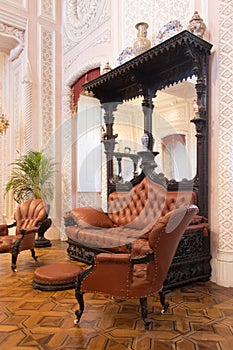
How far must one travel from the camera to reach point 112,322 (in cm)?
253

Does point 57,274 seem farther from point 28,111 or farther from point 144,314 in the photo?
point 28,111

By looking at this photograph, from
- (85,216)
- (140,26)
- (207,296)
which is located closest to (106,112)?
(140,26)

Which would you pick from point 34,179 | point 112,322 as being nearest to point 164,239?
point 112,322

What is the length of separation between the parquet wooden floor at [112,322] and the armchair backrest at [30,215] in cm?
128

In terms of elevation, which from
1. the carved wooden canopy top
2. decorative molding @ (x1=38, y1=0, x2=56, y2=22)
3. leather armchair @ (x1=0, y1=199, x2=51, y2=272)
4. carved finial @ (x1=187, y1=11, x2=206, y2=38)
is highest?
decorative molding @ (x1=38, y1=0, x2=56, y2=22)

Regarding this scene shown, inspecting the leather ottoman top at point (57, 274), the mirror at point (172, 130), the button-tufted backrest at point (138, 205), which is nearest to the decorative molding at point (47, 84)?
the mirror at point (172, 130)

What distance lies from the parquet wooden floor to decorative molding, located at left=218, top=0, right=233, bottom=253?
2.17 feet

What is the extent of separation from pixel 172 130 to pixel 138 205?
1224 mm

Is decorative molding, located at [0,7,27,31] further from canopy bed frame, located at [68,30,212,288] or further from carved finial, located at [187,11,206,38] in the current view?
carved finial, located at [187,11,206,38]

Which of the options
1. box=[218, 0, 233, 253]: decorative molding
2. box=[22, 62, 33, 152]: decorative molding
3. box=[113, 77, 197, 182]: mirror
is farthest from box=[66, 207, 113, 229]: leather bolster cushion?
box=[22, 62, 33, 152]: decorative molding

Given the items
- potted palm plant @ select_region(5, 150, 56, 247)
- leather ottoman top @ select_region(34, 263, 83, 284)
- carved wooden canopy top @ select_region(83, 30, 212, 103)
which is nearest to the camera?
leather ottoman top @ select_region(34, 263, 83, 284)

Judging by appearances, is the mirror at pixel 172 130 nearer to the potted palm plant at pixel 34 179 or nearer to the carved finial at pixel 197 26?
the carved finial at pixel 197 26

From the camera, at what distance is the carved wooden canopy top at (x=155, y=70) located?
3.60 metres

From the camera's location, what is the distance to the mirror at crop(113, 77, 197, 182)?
164 inches
